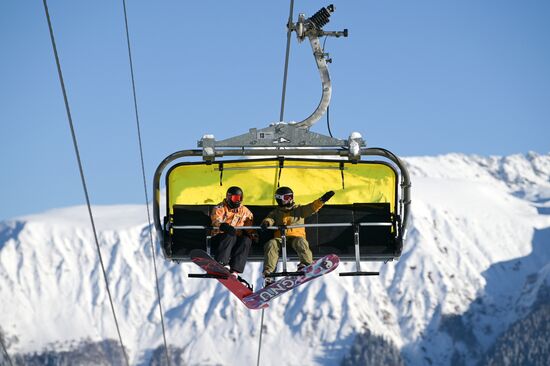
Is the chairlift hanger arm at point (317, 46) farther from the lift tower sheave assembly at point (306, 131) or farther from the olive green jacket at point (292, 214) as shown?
the olive green jacket at point (292, 214)

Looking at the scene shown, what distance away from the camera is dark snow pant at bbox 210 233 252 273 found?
24.1 m

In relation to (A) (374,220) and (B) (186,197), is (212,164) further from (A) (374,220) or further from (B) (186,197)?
(A) (374,220)

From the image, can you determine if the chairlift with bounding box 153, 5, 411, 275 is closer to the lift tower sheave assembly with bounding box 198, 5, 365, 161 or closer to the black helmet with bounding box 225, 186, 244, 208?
the black helmet with bounding box 225, 186, 244, 208

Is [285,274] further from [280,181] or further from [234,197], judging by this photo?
[280,181]

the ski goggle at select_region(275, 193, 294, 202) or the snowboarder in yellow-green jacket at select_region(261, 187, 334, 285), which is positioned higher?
the ski goggle at select_region(275, 193, 294, 202)

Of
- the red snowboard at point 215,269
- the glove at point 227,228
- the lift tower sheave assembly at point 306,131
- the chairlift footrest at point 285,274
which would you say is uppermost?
the lift tower sheave assembly at point 306,131

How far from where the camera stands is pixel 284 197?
24.2 metres

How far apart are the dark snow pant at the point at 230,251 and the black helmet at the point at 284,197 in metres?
1.06

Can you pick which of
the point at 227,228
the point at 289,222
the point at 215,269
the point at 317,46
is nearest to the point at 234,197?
the point at 227,228

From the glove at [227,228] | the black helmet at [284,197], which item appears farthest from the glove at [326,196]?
the glove at [227,228]

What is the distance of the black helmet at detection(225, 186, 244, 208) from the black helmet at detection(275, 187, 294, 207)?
2.28 feet

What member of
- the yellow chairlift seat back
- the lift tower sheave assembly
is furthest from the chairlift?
the lift tower sheave assembly

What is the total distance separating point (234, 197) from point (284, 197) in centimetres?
93

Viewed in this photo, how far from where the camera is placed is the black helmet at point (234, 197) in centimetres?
2423
